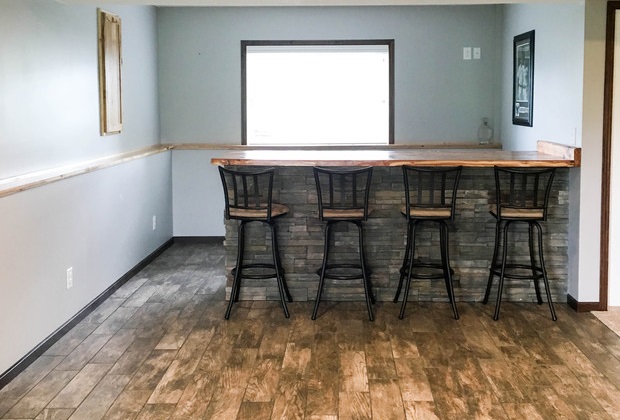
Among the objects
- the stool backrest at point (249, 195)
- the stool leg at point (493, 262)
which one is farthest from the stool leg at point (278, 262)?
the stool leg at point (493, 262)

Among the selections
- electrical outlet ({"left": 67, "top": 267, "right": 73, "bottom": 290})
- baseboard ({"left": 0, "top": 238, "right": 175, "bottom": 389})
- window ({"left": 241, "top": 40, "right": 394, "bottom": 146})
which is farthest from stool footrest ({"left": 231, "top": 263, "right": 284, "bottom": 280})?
window ({"left": 241, "top": 40, "right": 394, "bottom": 146})

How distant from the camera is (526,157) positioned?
5578mm

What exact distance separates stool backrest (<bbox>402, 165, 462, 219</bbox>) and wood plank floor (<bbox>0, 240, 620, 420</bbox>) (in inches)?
28.2

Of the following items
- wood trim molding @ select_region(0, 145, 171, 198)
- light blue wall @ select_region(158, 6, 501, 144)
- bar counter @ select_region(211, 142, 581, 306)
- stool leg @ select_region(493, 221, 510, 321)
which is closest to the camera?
wood trim molding @ select_region(0, 145, 171, 198)

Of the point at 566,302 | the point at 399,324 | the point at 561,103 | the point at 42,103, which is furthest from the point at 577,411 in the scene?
the point at 42,103

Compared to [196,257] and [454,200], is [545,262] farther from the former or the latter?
[196,257]

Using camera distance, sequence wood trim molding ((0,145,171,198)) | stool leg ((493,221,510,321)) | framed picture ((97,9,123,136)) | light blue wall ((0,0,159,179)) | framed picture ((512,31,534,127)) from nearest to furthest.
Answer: wood trim molding ((0,145,171,198)) → light blue wall ((0,0,159,179)) → stool leg ((493,221,510,321)) → framed picture ((97,9,123,136)) → framed picture ((512,31,534,127))

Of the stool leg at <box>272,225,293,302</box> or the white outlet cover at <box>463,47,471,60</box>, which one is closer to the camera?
the stool leg at <box>272,225,293,302</box>

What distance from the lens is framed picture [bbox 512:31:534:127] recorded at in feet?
21.0

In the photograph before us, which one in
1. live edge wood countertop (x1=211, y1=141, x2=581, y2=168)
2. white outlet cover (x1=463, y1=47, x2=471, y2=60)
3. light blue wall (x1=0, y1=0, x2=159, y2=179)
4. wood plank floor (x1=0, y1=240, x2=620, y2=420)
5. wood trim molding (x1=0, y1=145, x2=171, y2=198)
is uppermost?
white outlet cover (x1=463, y1=47, x2=471, y2=60)

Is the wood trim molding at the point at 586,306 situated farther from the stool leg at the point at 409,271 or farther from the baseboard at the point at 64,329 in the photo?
the baseboard at the point at 64,329

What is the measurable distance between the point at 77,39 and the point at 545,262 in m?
3.47

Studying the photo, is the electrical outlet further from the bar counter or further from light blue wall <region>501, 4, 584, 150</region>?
light blue wall <region>501, 4, 584, 150</region>

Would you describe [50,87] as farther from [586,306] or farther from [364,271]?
[586,306]
